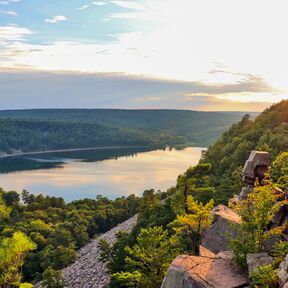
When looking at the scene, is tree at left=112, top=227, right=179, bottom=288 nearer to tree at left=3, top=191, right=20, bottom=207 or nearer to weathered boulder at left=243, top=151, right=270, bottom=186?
weathered boulder at left=243, top=151, right=270, bottom=186

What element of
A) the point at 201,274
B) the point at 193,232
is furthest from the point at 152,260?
the point at 201,274

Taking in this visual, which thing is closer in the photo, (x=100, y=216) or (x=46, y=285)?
(x=46, y=285)

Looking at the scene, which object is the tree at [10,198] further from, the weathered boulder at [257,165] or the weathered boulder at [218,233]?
the weathered boulder at [218,233]

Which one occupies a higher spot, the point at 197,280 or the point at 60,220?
the point at 197,280

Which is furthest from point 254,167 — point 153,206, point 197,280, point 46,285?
point 46,285

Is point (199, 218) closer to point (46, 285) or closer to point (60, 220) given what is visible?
point (46, 285)

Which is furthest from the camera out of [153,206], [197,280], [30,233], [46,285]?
[30,233]
